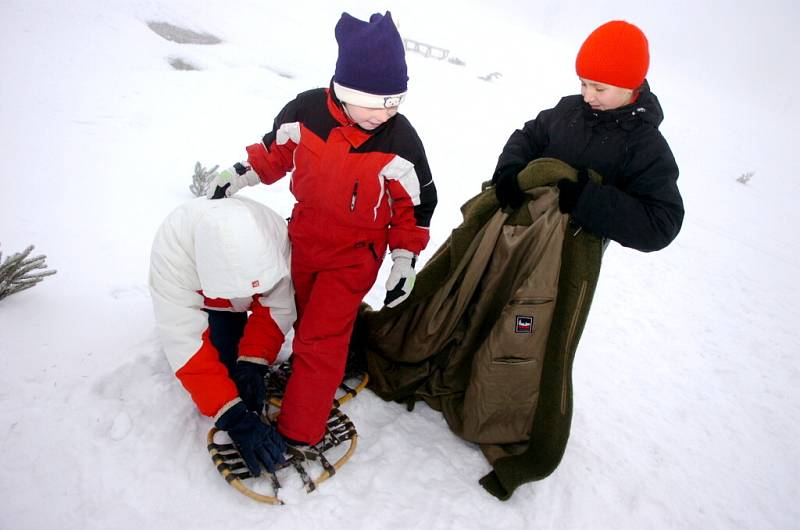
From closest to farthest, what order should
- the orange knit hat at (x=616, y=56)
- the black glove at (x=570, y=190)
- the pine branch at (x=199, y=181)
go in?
the orange knit hat at (x=616, y=56), the black glove at (x=570, y=190), the pine branch at (x=199, y=181)

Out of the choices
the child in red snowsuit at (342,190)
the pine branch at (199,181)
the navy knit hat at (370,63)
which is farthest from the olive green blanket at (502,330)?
the pine branch at (199,181)

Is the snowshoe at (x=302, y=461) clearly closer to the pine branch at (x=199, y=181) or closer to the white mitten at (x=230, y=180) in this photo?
the white mitten at (x=230, y=180)

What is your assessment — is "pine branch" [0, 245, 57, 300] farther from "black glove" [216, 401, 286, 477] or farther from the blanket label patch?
the blanket label patch

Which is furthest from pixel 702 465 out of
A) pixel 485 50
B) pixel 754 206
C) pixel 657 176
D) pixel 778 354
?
pixel 485 50

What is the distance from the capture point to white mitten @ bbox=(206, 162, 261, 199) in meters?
1.95

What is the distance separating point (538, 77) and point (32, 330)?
16.8 metres

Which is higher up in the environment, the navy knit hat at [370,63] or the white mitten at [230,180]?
the navy knit hat at [370,63]

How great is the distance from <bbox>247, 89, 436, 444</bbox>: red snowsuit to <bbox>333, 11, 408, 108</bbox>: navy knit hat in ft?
0.45

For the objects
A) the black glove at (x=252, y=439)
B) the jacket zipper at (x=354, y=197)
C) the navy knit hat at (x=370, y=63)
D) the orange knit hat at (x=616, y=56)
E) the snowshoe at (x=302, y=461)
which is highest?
the orange knit hat at (x=616, y=56)

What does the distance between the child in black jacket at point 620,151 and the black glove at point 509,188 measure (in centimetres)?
22

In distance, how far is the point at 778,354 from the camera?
4266 mm

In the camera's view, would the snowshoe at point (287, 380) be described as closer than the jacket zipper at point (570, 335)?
No

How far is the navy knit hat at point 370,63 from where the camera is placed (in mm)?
1741

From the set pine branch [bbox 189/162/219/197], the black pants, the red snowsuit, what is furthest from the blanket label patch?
pine branch [bbox 189/162/219/197]
